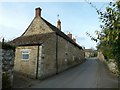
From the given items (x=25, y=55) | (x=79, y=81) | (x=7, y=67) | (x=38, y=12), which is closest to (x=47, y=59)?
(x=25, y=55)

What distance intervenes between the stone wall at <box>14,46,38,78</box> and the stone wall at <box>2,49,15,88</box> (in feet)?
25.8

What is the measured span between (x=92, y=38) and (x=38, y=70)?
1166 cm

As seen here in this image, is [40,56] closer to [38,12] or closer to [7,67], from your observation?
[7,67]

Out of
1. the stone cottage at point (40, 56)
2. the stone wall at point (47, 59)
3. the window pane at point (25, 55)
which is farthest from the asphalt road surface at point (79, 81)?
the window pane at point (25, 55)

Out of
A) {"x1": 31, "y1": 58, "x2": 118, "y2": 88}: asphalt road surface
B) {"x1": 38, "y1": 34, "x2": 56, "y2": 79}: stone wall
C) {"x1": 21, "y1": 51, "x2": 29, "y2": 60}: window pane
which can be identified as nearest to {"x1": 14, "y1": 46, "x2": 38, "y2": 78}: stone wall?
{"x1": 21, "y1": 51, "x2": 29, "y2": 60}: window pane

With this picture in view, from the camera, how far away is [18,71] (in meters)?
24.3

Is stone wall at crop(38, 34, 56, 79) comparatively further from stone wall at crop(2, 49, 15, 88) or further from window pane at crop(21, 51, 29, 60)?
stone wall at crop(2, 49, 15, 88)

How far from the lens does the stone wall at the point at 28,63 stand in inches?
905

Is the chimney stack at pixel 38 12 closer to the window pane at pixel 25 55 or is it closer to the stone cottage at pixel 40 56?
the stone cottage at pixel 40 56

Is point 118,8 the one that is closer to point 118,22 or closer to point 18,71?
point 118,22

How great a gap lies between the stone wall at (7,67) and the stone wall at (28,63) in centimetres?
786

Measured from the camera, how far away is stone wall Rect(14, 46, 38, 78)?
22984 mm

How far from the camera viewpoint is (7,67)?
566 inches

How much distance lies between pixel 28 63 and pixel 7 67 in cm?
920
